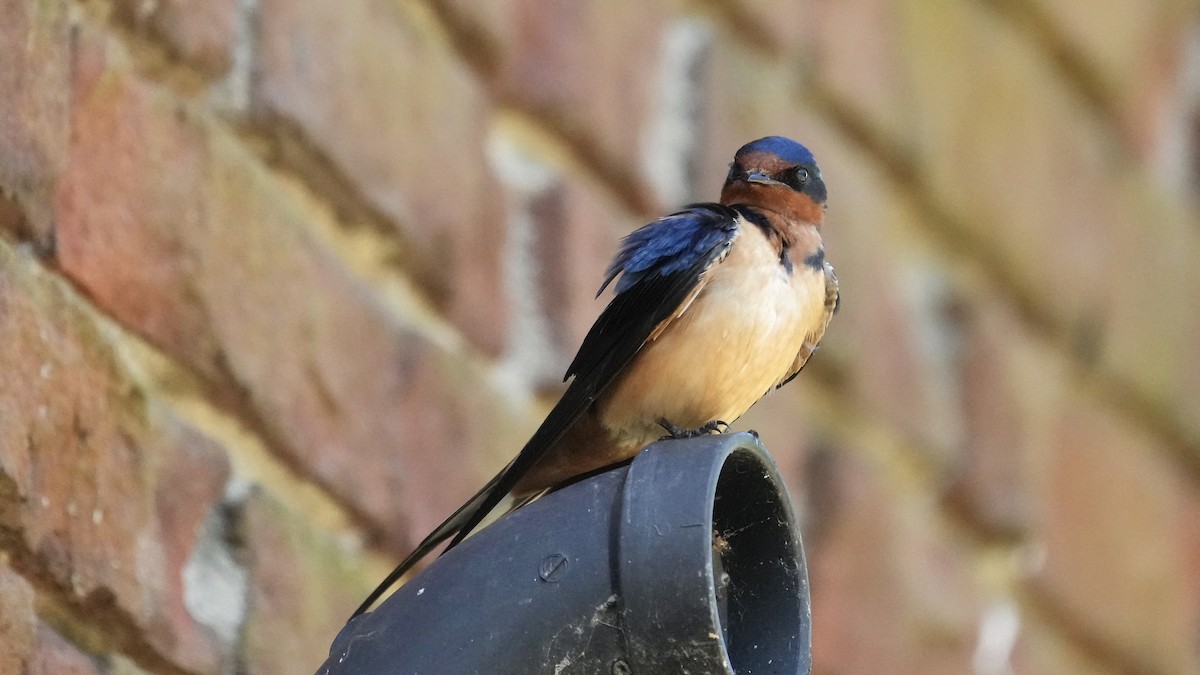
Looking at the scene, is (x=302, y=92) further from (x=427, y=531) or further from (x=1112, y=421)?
(x=1112, y=421)

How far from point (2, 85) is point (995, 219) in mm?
2183

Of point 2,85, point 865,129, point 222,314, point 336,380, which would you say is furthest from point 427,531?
point 865,129

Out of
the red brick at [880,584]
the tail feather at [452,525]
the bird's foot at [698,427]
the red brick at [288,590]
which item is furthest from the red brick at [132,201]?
the red brick at [880,584]

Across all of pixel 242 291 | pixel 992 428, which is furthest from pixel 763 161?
pixel 242 291

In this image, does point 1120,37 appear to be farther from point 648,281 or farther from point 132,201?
point 132,201

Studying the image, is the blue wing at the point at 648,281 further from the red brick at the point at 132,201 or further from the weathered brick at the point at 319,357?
the red brick at the point at 132,201

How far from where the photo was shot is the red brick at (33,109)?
1.90 m

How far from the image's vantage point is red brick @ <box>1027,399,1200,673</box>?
362cm

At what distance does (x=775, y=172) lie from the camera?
2.91 metres

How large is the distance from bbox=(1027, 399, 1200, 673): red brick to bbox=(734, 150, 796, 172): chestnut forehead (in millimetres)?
977

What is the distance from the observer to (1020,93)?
12.5 feet

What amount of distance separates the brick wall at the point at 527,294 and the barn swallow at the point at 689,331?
108 mm

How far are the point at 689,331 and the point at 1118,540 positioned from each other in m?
1.40

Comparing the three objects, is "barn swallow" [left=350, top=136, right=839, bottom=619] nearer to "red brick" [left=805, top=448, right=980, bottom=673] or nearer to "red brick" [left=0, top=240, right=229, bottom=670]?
"red brick" [left=805, top=448, right=980, bottom=673]
